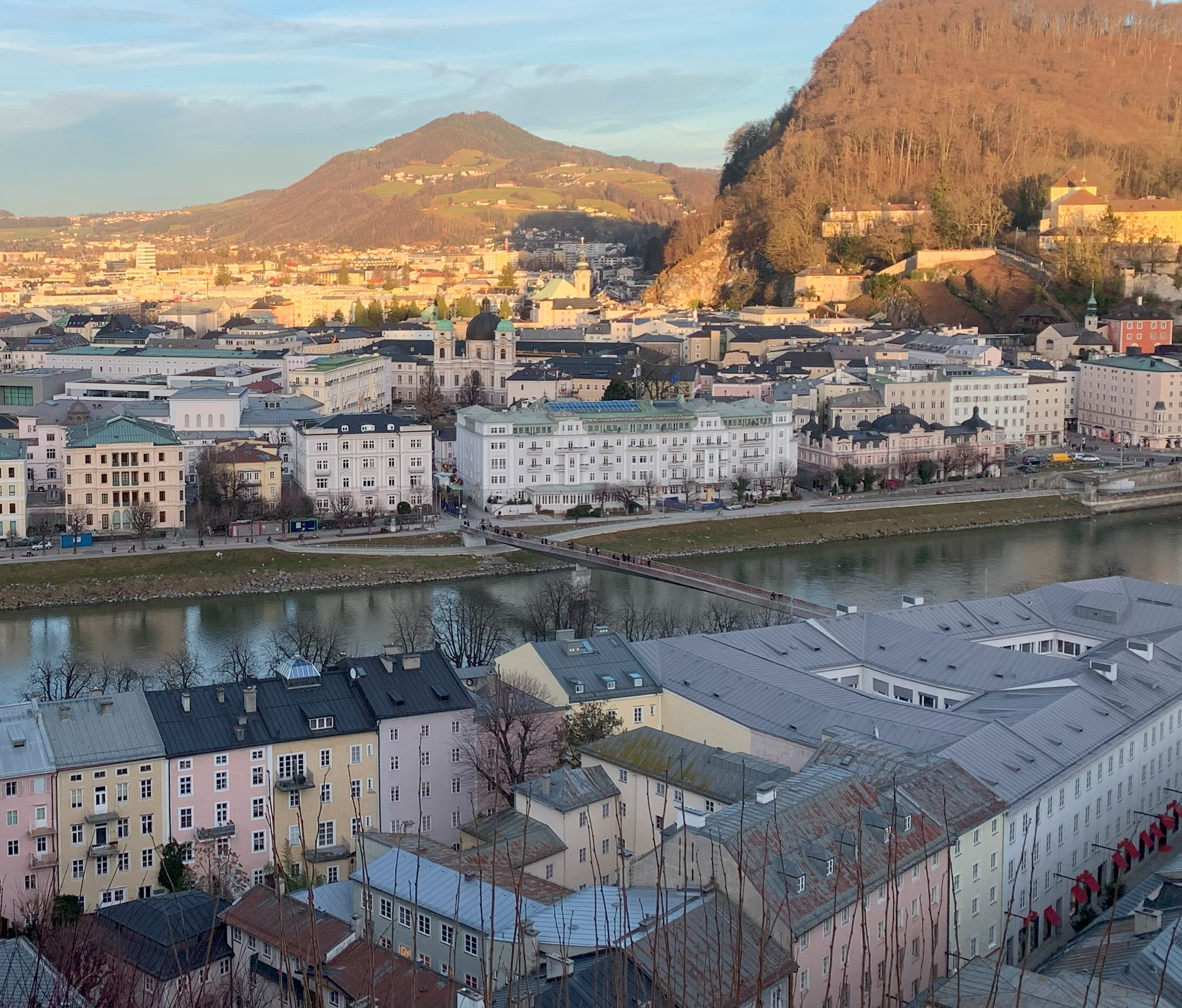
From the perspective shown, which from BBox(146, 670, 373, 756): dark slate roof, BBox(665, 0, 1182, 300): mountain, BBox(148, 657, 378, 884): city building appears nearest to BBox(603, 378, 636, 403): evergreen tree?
BBox(665, 0, 1182, 300): mountain

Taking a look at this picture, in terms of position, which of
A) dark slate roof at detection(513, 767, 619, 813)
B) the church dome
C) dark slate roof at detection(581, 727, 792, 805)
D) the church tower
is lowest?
dark slate roof at detection(513, 767, 619, 813)

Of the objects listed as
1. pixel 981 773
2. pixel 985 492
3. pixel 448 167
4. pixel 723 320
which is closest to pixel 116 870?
pixel 981 773

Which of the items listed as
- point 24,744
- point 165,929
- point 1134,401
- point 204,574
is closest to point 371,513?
point 204,574

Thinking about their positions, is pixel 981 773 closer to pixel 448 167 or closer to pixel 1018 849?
pixel 1018 849

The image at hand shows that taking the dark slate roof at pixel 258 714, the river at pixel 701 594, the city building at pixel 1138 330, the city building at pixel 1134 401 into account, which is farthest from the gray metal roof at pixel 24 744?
the city building at pixel 1138 330

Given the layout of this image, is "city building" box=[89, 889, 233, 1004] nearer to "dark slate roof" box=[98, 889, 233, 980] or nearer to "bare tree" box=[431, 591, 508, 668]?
"dark slate roof" box=[98, 889, 233, 980]

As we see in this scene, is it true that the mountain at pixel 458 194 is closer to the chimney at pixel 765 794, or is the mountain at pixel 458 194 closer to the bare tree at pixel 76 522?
the bare tree at pixel 76 522

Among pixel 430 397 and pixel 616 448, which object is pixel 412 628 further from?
pixel 430 397
